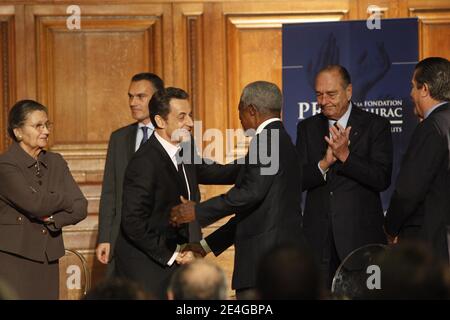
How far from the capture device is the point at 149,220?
17.2ft

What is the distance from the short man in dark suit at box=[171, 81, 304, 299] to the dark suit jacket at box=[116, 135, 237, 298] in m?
0.12

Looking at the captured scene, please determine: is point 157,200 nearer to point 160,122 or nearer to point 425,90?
point 160,122

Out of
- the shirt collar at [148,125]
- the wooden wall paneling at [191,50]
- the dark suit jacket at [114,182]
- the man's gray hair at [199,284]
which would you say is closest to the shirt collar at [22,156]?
the dark suit jacket at [114,182]

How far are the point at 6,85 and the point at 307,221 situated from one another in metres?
2.84

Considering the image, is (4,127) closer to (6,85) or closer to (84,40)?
(6,85)

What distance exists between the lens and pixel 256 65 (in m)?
7.90

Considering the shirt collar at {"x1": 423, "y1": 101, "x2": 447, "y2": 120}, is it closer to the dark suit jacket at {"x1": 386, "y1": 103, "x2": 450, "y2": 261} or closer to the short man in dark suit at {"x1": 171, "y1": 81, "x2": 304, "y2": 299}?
the dark suit jacket at {"x1": 386, "y1": 103, "x2": 450, "y2": 261}

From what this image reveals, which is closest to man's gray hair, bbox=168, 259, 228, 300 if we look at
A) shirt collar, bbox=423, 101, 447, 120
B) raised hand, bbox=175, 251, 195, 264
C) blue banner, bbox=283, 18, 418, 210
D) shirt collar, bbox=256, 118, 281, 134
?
raised hand, bbox=175, 251, 195, 264

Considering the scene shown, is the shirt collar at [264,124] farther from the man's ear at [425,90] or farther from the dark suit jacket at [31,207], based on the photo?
the dark suit jacket at [31,207]

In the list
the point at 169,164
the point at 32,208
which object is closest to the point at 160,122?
the point at 169,164

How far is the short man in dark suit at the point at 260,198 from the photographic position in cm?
520

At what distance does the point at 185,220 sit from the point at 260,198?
1.32ft

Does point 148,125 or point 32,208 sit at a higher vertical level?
point 148,125

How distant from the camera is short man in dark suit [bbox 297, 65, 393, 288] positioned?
20.1 ft
